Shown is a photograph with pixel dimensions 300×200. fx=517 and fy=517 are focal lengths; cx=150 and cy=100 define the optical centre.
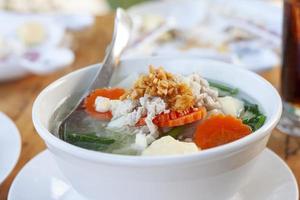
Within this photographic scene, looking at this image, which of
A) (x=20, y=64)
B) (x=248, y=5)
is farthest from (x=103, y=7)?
(x=20, y=64)

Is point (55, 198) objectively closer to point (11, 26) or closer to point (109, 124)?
point (109, 124)

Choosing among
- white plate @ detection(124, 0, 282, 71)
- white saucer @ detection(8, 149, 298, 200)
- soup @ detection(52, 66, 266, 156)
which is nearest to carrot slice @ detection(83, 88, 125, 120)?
soup @ detection(52, 66, 266, 156)

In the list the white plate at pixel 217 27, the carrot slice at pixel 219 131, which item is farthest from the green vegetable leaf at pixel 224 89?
the white plate at pixel 217 27

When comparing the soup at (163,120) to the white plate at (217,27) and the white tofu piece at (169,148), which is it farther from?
the white plate at (217,27)

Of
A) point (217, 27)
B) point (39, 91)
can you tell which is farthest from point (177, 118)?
point (217, 27)

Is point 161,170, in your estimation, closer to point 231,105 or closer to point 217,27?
point 231,105
